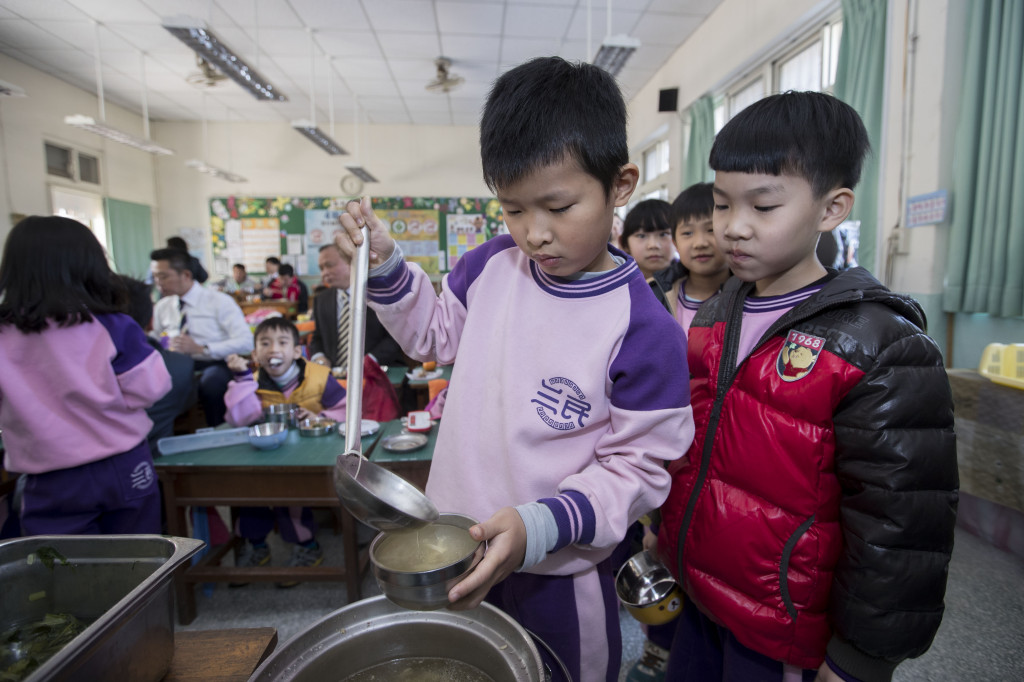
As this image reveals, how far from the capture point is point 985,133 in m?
2.45

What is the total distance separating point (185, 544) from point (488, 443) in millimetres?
443

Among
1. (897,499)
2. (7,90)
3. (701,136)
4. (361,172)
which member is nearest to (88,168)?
(361,172)

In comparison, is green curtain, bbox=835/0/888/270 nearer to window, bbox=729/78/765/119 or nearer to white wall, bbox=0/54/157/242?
window, bbox=729/78/765/119

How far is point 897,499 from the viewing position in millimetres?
753

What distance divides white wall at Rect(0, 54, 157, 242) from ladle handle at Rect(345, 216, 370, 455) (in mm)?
7301

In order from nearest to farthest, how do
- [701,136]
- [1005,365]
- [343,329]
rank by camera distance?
[1005,365], [343,329], [701,136]

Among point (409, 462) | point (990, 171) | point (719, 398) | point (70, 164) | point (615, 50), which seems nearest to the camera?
point (719, 398)

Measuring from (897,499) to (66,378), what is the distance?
2070mm

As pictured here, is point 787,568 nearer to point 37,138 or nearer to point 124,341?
point 124,341

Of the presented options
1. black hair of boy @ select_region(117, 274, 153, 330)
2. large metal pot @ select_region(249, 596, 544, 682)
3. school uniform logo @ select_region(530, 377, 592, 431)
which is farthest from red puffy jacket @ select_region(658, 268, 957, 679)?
black hair of boy @ select_region(117, 274, 153, 330)

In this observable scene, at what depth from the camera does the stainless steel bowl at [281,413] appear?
2342 millimetres

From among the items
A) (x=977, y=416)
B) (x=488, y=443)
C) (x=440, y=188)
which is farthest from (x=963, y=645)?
(x=440, y=188)

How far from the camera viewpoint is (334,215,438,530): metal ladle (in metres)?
0.62

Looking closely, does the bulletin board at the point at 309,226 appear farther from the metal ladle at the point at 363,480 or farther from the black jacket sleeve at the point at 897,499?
the black jacket sleeve at the point at 897,499
